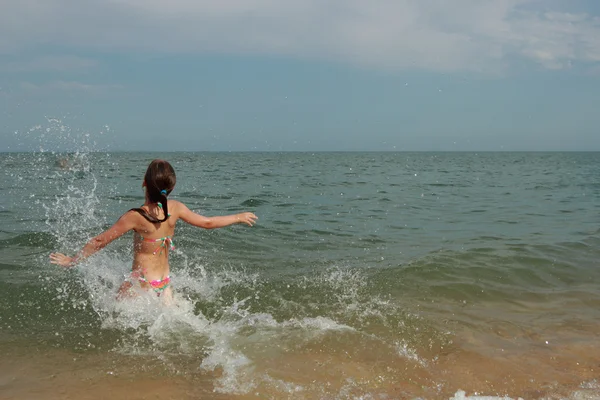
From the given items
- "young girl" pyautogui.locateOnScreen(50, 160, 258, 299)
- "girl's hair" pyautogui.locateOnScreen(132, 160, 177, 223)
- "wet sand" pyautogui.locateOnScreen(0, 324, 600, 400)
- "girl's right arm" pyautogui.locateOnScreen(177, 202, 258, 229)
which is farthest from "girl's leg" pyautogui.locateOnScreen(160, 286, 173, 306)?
"wet sand" pyautogui.locateOnScreen(0, 324, 600, 400)

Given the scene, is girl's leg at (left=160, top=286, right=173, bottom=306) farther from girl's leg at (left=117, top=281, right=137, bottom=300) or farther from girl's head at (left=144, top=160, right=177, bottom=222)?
girl's head at (left=144, top=160, right=177, bottom=222)

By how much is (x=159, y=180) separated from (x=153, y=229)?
0.62m

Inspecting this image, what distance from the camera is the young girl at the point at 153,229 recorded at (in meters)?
4.94

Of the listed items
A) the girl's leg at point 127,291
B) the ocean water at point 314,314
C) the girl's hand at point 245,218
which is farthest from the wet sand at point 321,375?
the girl's hand at point 245,218

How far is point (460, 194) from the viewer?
18.6m

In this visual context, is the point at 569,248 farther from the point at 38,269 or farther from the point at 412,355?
the point at 38,269

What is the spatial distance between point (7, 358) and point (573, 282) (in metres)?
6.80

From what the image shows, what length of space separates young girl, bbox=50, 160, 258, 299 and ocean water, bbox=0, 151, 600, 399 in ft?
0.87

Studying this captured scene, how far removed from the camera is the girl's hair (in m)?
4.86

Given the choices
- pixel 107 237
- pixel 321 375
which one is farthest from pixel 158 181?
pixel 321 375

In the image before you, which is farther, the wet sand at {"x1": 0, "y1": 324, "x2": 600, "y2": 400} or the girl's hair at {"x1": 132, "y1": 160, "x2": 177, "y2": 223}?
the girl's hair at {"x1": 132, "y1": 160, "x2": 177, "y2": 223}

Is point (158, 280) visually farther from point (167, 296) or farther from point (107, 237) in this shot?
point (107, 237)

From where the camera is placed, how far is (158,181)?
488 centimetres

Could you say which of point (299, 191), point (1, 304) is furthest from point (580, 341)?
point (299, 191)
